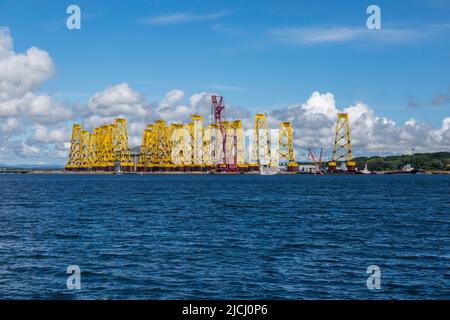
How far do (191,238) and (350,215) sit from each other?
84.9 feet

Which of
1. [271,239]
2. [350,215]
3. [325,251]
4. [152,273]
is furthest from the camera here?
[350,215]

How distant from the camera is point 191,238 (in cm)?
4059

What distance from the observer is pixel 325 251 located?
34656mm

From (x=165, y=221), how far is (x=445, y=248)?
2682 centimetres
